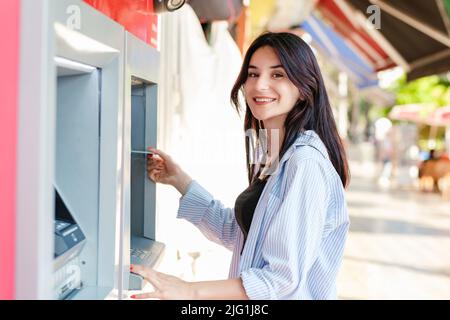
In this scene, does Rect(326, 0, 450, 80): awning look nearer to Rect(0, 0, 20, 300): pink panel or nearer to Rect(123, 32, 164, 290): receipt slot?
Rect(123, 32, 164, 290): receipt slot

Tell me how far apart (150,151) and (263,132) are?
1.23ft

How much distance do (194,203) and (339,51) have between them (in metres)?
13.9

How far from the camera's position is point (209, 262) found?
3.06m

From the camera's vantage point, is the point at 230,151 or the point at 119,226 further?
the point at 230,151

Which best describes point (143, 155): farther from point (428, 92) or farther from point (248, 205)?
point (428, 92)

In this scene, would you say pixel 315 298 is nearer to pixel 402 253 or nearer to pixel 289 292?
pixel 289 292

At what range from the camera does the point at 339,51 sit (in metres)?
15.2

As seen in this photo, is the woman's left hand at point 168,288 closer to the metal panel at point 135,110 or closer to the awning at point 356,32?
the metal panel at point 135,110

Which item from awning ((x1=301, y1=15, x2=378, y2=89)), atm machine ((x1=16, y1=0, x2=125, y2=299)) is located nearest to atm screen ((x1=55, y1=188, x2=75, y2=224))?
atm machine ((x1=16, y1=0, x2=125, y2=299))

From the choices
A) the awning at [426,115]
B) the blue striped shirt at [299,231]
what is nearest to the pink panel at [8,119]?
the blue striped shirt at [299,231]

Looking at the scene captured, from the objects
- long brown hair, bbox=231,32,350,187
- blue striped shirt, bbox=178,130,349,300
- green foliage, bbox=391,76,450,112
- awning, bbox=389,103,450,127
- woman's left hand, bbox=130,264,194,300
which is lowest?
woman's left hand, bbox=130,264,194,300

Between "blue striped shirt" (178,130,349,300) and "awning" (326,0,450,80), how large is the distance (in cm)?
399

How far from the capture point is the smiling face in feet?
5.20

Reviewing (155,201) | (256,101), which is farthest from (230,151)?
(256,101)
